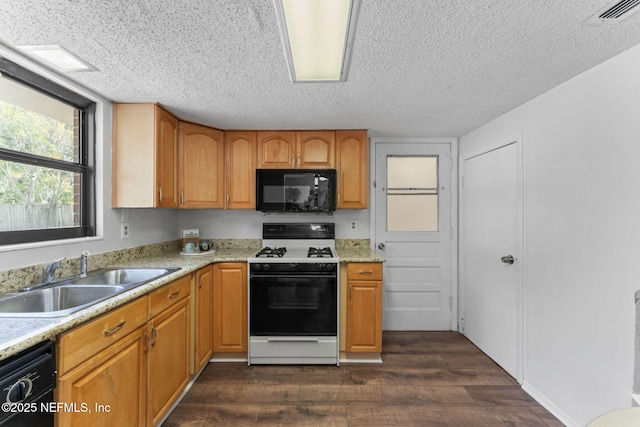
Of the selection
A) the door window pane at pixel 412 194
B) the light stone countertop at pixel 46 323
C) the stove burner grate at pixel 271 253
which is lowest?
the light stone countertop at pixel 46 323

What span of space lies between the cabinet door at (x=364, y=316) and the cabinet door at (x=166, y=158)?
1741 millimetres

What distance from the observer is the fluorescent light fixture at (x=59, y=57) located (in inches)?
56.8

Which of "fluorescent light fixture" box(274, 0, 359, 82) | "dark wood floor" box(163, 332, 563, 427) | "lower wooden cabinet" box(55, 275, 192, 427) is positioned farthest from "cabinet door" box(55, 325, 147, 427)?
"fluorescent light fixture" box(274, 0, 359, 82)

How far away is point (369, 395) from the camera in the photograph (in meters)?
2.08

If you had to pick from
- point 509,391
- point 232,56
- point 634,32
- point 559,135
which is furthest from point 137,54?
point 509,391

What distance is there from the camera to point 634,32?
133cm

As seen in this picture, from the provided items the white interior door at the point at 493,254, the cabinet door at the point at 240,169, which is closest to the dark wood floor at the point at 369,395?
the white interior door at the point at 493,254

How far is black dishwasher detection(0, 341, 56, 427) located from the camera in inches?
33.9

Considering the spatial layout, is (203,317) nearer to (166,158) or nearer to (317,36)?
(166,158)

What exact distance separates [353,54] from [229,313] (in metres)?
2.24

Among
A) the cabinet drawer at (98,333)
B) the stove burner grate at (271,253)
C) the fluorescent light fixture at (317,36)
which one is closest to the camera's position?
the cabinet drawer at (98,333)

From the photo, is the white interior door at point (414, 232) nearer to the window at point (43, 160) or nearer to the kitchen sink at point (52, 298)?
the kitchen sink at point (52, 298)

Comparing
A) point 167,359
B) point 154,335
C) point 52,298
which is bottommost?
point 167,359

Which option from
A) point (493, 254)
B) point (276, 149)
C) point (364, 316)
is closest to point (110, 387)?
point (364, 316)
